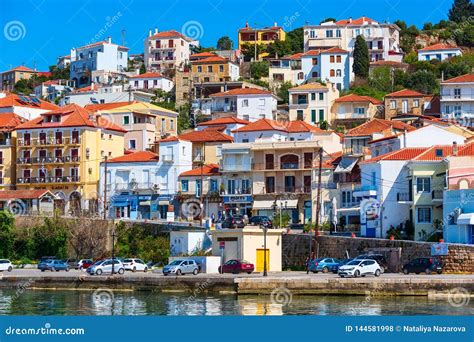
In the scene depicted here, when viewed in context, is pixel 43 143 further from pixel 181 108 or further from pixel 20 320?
pixel 20 320

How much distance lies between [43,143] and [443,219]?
4146 cm

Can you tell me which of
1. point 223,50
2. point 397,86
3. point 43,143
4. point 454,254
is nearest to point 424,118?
point 397,86

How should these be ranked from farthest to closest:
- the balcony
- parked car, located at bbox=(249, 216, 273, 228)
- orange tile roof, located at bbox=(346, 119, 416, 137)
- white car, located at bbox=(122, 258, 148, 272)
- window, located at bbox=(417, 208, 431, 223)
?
orange tile roof, located at bbox=(346, 119, 416, 137), parked car, located at bbox=(249, 216, 273, 228), the balcony, window, located at bbox=(417, 208, 431, 223), white car, located at bbox=(122, 258, 148, 272)

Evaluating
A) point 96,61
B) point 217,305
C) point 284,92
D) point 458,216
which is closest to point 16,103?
point 284,92

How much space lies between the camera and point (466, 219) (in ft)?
195

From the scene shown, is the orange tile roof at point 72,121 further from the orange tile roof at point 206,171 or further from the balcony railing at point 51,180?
the orange tile roof at point 206,171

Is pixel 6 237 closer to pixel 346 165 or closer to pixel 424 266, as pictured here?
pixel 346 165

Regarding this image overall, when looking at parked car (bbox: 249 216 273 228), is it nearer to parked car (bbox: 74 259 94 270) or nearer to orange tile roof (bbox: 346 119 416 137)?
orange tile roof (bbox: 346 119 416 137)

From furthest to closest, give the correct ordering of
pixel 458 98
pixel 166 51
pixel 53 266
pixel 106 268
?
1. pixel 166 51
2. pixel 458 98
3. pixel 53 266
4. pixel 106 268

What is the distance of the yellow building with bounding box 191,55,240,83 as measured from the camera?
5039 inches

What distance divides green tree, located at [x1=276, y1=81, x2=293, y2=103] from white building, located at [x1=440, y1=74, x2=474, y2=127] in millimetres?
19110

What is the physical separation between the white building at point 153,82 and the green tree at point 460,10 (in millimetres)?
53743

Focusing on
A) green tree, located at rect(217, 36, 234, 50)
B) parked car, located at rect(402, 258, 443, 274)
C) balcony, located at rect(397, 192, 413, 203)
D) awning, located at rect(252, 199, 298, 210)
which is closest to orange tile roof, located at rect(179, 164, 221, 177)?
awning, located at rect(252, 199, 298, 210)

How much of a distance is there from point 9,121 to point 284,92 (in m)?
38.2
